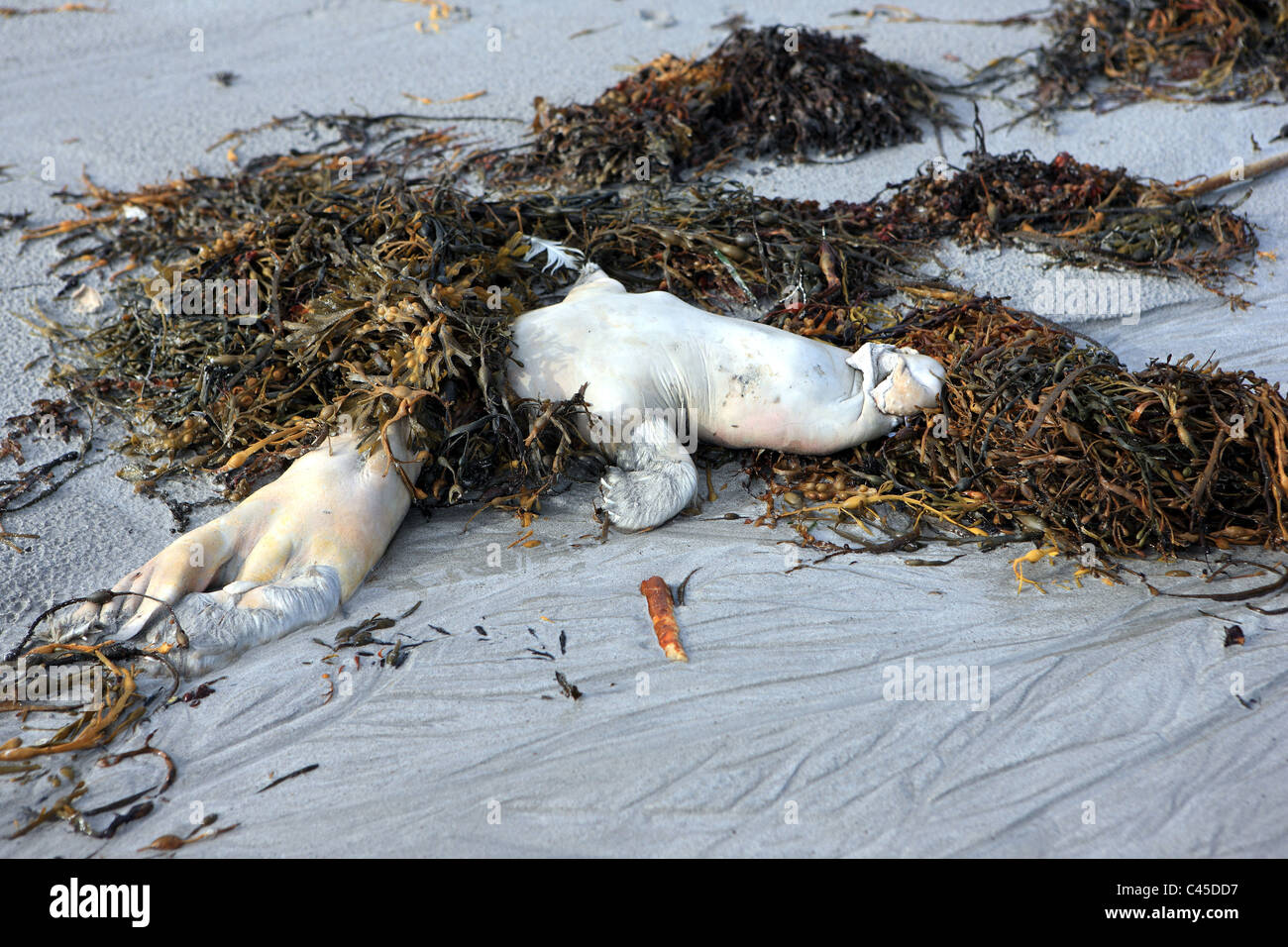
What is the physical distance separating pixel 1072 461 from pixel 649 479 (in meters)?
1.62

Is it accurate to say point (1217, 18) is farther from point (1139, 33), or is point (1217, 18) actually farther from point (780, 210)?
point (780, 210)

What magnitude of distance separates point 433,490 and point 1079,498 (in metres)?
2.53

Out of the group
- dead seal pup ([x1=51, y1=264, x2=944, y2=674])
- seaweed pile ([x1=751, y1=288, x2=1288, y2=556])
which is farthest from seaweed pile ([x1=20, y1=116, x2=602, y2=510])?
seaweed pile ([x1=751, y1=288, x2=1288, y2=556])

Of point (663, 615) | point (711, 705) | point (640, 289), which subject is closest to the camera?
point (711, 705)

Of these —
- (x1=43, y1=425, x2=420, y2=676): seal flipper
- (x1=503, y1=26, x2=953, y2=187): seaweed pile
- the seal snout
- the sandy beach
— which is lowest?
the sandy beach

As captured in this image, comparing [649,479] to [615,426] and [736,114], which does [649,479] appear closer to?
[615,426]

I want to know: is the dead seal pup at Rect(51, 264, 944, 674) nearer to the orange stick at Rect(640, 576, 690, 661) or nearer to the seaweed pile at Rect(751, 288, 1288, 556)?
the seaweed pile at Rect(751, 288, 1288, 556)

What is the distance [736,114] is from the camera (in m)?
5.85

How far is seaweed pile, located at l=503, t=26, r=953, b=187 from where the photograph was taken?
5.43 metres

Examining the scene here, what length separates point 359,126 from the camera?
6.07m

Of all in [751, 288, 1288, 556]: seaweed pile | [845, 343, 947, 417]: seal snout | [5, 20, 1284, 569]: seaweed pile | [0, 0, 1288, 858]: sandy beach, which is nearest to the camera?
[0, 0, 1288, 858]: sandy beach

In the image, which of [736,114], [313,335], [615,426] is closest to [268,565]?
[313,335]

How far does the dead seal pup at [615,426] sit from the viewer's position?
336cm

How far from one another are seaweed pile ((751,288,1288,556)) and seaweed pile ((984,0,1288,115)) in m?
3.01
